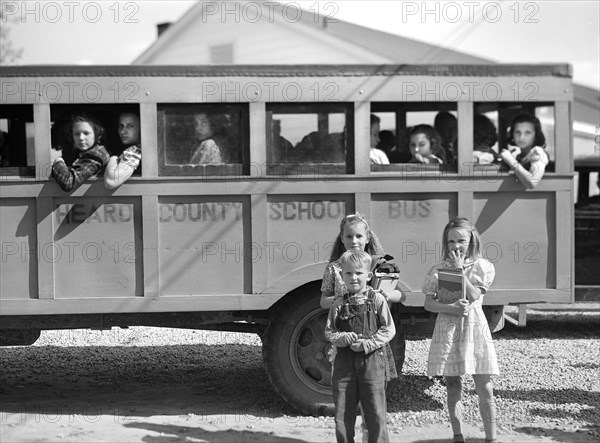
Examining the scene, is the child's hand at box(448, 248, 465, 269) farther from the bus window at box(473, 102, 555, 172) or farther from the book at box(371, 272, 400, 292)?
the bus window at box(473, 102, 555, 172)

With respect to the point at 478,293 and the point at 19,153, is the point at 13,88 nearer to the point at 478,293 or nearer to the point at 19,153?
the point at 19,153

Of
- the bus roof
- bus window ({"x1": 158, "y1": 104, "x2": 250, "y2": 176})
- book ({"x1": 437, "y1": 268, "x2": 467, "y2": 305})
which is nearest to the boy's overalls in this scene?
book ({"x1": 437, "y1": 268, "x2": 467, "y2": 305})

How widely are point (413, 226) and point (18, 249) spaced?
2577 mm

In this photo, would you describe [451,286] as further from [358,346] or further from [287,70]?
[287,70]

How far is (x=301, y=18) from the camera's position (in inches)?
780

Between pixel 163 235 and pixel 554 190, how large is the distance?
261cm

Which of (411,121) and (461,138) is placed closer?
(461,138)

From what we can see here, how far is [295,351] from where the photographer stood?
5980 millimetres

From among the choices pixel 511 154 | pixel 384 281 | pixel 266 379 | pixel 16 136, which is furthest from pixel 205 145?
pixel 266 379

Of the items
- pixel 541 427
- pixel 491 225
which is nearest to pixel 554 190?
pixel 491 225

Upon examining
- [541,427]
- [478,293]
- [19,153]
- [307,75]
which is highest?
[307,75]

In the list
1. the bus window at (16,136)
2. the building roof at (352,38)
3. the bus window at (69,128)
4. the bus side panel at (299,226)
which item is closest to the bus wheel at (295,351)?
the bus side panel at (299,226)

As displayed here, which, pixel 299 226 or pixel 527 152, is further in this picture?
pixel 527 152

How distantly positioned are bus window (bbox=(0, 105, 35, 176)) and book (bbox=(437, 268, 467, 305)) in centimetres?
316
